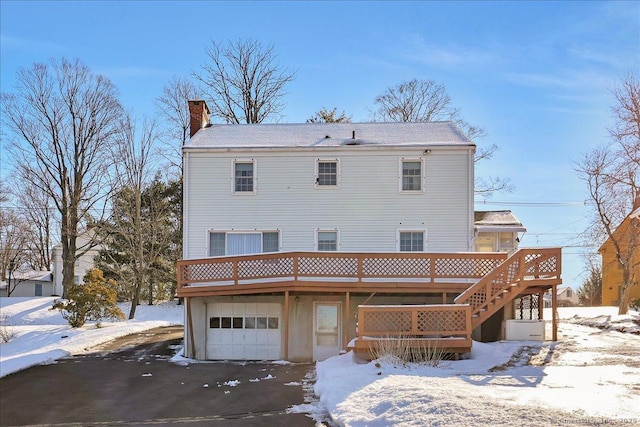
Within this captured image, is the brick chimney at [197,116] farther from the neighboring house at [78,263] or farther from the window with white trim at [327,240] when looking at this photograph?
the neighboring house at [78,263]

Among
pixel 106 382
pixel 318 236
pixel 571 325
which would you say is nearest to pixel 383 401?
pixel 106 382

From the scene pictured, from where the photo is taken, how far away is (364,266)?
1900cm

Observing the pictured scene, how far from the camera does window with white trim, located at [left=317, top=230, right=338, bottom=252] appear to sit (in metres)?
21.7

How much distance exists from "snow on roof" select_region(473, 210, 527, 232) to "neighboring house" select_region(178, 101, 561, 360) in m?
0.16

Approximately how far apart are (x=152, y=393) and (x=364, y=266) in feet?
25.5

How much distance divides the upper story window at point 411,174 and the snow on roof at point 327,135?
2.27ft

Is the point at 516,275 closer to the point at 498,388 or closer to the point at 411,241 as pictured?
the point at 411,241

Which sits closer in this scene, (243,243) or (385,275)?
(385,275)

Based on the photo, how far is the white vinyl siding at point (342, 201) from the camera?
2152 centimetres

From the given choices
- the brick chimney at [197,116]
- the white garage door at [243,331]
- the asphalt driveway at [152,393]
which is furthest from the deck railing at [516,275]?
the brick chimney at [197,116]

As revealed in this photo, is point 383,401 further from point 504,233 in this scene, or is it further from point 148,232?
point 148,232

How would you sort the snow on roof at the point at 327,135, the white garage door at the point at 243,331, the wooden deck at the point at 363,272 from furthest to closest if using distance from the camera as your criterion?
the snow on roof at the point at 327,135 < the white garage door at the point at 243,331 < the wooden deck at the point at 363,272

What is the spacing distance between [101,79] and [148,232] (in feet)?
35.6

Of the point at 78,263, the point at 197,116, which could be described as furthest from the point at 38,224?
the point at 197,116
